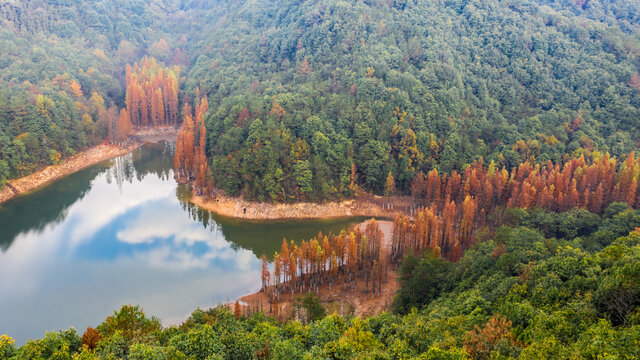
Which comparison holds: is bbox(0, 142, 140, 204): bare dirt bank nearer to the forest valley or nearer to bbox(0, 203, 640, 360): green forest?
the forest valley

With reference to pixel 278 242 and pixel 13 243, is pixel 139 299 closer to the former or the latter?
pixel 278 242

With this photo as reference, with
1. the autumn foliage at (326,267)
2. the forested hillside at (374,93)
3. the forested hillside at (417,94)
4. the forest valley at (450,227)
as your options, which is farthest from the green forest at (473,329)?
the forested hillside at (374,93)

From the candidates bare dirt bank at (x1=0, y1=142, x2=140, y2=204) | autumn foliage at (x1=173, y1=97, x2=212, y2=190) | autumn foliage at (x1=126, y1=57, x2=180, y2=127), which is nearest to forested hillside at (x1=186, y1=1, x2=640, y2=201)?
autumn foliage at (x1=173, y1=97, x2=212, y2=190)

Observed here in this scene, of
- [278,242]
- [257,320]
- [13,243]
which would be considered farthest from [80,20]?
[257,320]

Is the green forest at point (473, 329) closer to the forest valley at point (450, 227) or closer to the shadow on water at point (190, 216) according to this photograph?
the forest valley at point (450, 227)

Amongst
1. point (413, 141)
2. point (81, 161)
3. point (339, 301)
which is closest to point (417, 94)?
point (413, 141)
